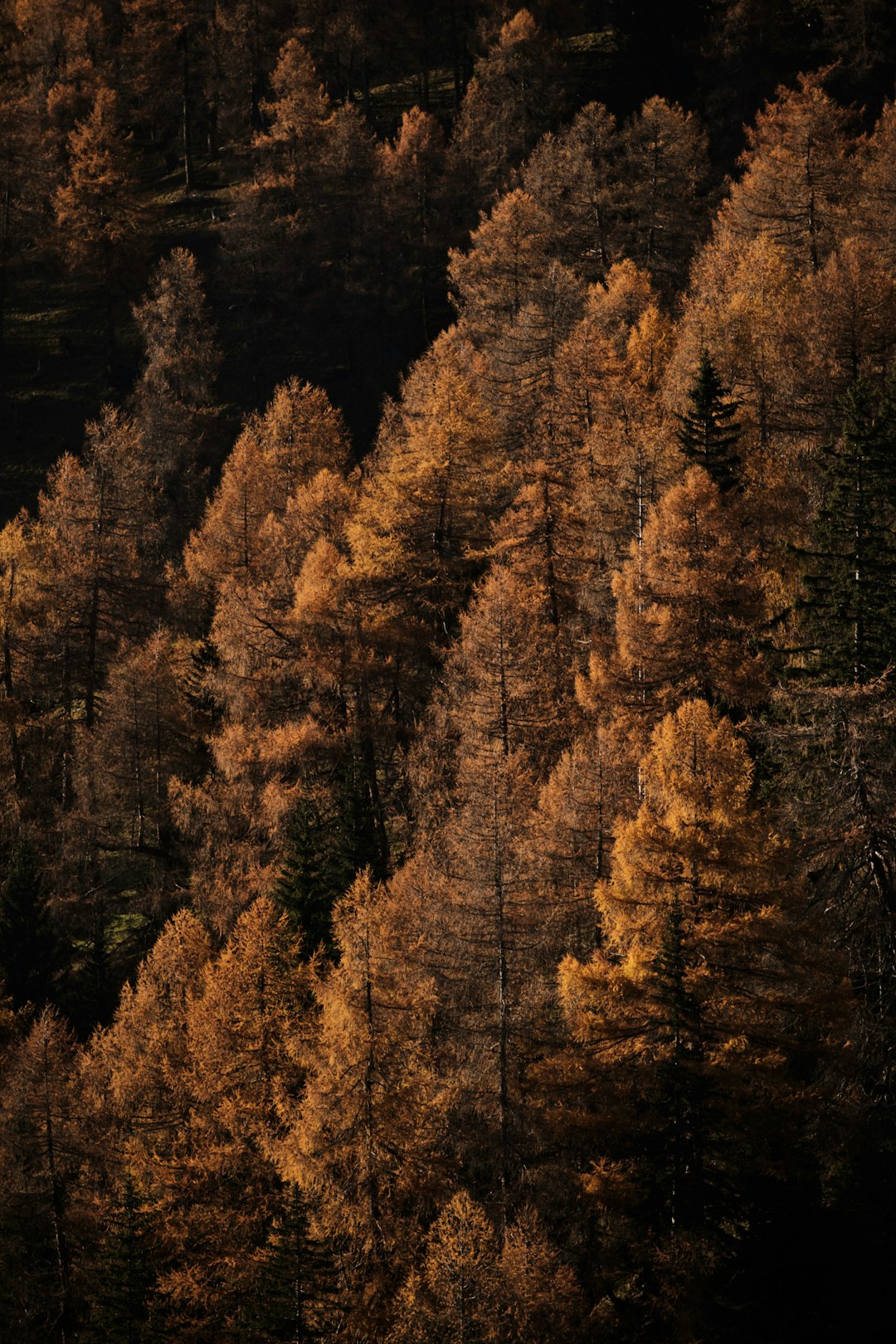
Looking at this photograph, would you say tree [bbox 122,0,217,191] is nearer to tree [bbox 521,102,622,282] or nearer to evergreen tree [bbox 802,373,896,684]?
tree [bbox 521,102,622,282]

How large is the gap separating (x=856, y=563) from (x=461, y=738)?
1486cm

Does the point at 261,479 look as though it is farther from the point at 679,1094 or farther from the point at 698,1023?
the point at 679,1094

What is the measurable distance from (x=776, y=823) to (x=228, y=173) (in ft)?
256

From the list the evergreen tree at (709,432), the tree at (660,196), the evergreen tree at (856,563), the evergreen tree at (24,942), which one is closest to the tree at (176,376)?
the tree at (660,196)

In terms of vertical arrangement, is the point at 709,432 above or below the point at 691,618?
above


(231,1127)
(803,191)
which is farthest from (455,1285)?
(803,191)

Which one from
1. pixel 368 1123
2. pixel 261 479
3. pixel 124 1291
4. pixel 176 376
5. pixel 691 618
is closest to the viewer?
pixel 368 1123

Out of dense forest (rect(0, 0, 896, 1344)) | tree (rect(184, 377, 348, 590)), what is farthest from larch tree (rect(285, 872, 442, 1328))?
tree (rect(184, 377, 348, 590))

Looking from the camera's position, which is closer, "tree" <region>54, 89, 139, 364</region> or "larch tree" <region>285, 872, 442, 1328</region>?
"larch tree" <region>285, 872, 442, 1328</region>

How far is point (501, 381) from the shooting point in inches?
2173

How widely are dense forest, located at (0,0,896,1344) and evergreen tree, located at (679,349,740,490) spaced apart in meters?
0.21

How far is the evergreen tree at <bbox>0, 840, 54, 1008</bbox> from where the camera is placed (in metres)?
42.2

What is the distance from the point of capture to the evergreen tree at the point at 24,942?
139 feet

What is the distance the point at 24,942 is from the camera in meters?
42.6
